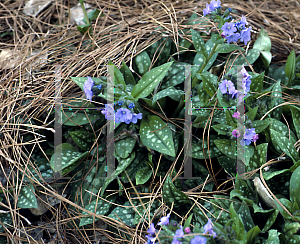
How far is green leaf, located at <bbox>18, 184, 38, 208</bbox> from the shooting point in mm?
1997

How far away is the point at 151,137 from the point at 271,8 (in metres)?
2.06

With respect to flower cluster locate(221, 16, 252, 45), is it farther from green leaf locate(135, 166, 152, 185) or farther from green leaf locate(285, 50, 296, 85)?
green leaf locate(135, 166, 152, 185)

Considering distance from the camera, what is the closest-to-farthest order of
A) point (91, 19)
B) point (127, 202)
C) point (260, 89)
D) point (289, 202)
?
point (289, 202) → point (127, 202) → point (260, 89) → point (91, 19)

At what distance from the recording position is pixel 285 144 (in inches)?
73.9

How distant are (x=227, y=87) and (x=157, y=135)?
23.6 inches

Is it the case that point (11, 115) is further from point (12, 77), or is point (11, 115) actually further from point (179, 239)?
point (179, 239)

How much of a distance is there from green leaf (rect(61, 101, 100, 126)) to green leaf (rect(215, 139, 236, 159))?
3.24 ft

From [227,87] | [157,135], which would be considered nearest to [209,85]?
[227,87]

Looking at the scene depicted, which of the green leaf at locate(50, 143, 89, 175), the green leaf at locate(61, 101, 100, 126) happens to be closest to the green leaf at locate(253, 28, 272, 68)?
the green leaf at locate(61, 101, 100, 126)

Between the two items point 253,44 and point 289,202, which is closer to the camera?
point 289,202

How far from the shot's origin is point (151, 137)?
2018 mm

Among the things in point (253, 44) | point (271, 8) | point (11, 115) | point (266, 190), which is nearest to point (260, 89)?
point (253, 44)

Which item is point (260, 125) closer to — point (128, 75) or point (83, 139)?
point (128, 75)

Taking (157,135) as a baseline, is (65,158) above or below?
below
